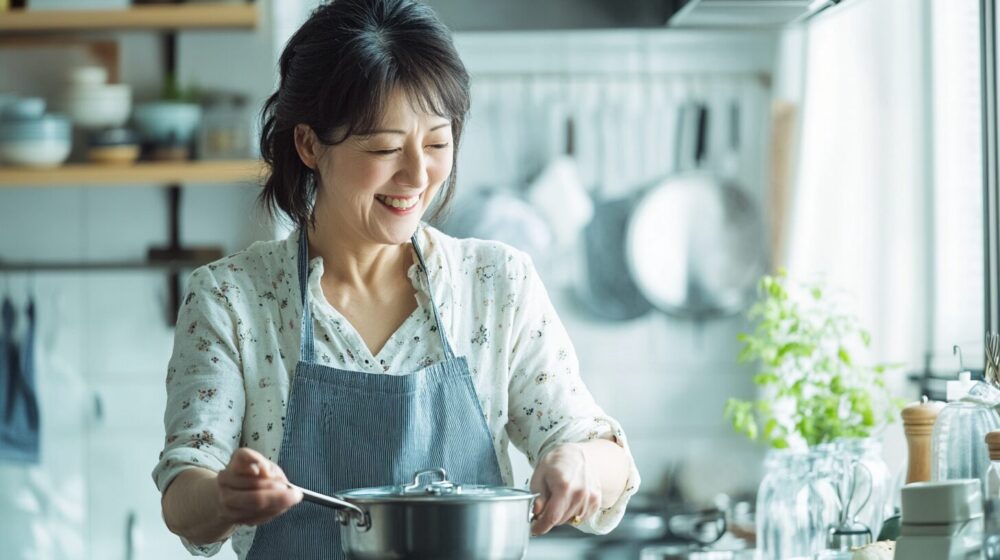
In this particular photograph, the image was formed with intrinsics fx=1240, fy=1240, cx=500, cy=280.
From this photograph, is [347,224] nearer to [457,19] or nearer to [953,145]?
[457,19]

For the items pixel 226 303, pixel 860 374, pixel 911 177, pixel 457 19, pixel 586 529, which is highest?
pixel 457 19

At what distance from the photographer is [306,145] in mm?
1561

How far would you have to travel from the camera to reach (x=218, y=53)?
10.1 feet

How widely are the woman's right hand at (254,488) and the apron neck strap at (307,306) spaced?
0.38 m

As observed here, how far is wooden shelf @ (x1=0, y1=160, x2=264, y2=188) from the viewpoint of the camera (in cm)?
292

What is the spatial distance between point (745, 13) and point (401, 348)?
0.87m

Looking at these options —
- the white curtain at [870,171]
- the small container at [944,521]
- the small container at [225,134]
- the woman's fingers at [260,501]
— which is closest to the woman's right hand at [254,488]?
the woman's fingers at [260,501]

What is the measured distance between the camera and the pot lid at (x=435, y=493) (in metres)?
1.16

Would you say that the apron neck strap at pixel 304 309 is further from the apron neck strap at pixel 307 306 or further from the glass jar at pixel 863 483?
the glass jar at pixel 863 483

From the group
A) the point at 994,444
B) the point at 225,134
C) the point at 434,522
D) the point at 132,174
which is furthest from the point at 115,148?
the point at 994,444

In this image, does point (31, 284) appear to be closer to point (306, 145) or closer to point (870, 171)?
point (306, 145)

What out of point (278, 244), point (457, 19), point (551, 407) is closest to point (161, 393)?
point (457, 19)

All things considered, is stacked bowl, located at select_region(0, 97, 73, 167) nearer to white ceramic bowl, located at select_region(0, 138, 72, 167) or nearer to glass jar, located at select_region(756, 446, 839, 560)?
white ceramic bowl, located at select_region(0, 138, 72, 167)

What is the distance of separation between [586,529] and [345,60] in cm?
64
